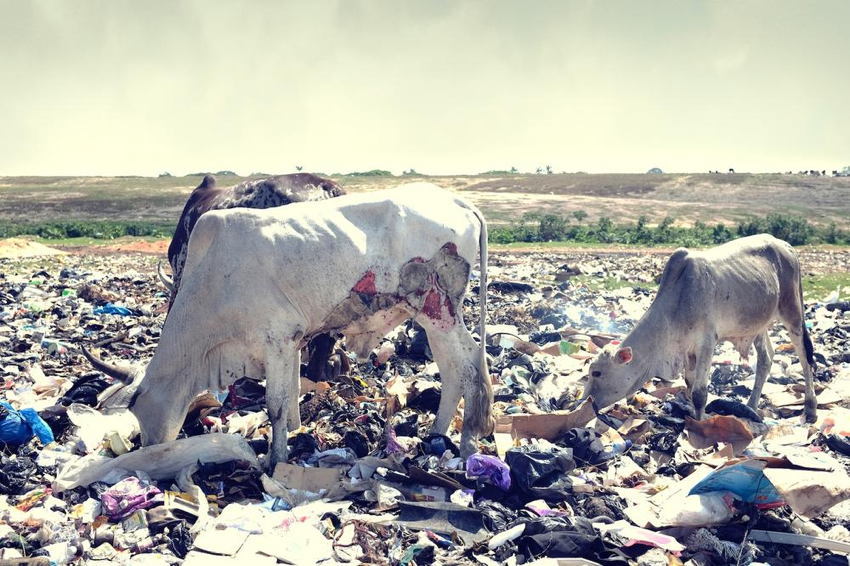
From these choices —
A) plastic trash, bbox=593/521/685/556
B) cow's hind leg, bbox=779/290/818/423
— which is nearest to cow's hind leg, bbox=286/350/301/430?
plastic trash, bbox=593/521/685/556

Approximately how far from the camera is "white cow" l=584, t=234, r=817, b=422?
733 centimetres

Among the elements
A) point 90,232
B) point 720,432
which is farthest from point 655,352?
point 90,232

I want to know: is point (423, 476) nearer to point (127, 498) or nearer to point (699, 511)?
point (699, 511)

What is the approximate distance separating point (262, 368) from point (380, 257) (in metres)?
1.29

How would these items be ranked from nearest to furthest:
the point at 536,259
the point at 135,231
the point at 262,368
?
the point at 262,368, the point at 536,259, the point at 135,231

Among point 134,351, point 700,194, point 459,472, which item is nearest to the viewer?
point 459,472

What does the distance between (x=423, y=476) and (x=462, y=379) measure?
120cm

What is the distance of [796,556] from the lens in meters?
4.48

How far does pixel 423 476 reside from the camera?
213 inches

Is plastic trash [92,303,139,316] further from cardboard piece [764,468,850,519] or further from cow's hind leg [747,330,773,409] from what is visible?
cardboard piece [764,468,850,519]

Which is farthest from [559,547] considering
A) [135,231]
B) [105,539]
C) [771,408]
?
[135,231]

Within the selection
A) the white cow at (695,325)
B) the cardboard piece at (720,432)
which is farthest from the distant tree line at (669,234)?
the cardboard piece at (720,432)

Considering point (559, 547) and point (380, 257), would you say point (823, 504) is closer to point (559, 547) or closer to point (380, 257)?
point (559, 547)

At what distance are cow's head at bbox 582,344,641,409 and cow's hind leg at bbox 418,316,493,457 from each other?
1.44m
